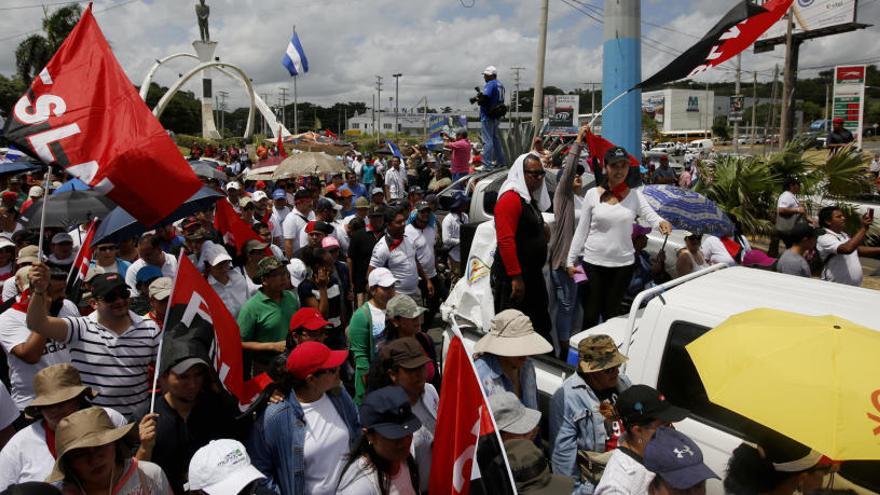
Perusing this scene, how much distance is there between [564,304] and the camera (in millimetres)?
5320

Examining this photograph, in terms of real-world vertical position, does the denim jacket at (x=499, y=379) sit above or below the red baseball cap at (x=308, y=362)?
below

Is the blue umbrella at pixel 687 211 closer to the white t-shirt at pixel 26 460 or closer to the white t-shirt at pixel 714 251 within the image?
the white t-shirt at pixel 714 251

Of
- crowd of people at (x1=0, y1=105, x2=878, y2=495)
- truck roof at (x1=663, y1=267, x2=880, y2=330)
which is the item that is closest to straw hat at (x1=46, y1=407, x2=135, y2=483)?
crowd of people at (x1=0, y1=105, x2=878, y2=495)

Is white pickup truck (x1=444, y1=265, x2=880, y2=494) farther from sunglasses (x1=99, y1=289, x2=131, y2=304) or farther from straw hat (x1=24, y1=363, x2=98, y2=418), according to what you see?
sunglasses (x1=99, y1=289, x2=131, y2=304)

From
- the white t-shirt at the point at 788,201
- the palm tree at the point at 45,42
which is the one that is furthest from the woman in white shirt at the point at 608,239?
the palm tree at the point at 45,42

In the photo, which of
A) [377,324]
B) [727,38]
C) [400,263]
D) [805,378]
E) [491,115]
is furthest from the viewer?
[491,115]

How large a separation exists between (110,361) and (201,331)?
0.64 meters

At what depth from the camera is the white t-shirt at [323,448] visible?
3051 mm

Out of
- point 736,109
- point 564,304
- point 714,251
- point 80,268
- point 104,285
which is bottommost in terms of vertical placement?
point 564,304

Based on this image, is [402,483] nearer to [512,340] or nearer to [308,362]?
[308,362]

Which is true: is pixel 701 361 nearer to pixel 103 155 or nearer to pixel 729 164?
pixel 103 155

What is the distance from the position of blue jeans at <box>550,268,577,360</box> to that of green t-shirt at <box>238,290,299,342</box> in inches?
82.4

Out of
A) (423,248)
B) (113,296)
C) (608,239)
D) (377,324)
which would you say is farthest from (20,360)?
(423,248)

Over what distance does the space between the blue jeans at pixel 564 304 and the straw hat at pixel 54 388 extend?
3400 mm
